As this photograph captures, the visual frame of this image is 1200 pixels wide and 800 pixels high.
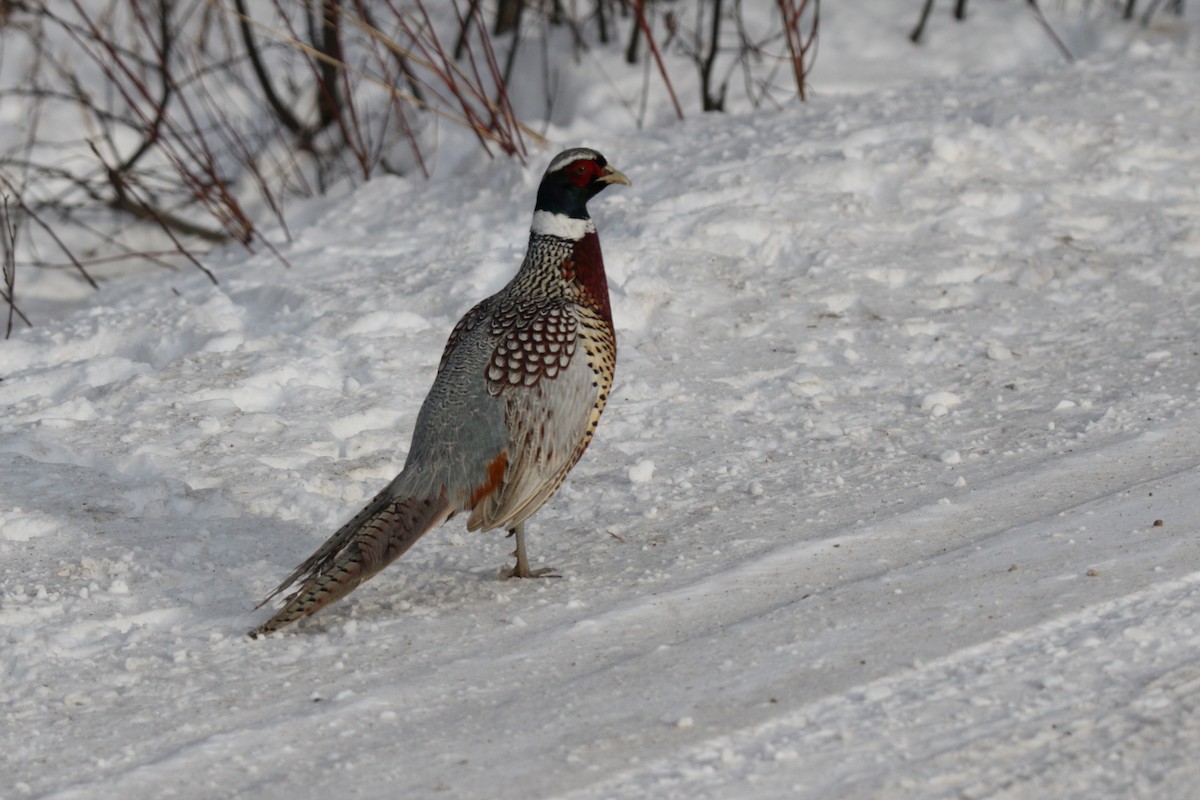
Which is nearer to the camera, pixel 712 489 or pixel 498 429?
pixel 498 429

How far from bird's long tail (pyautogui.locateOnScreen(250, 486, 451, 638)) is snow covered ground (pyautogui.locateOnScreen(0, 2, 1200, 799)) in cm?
11

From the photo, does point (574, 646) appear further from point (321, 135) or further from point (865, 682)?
point (321, 135)

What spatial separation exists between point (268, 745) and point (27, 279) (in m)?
6.30

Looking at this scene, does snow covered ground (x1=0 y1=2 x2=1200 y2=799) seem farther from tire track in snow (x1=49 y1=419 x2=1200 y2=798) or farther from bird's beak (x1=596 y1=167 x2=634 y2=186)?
bird's beak (x1=596 y1=167 x2=634 y2=186)

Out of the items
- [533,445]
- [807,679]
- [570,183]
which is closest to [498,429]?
[533,445]

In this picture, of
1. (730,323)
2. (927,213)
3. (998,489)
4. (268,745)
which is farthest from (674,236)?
(268,745)

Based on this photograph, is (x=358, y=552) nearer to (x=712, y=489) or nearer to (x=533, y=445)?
(x=533, y=445)

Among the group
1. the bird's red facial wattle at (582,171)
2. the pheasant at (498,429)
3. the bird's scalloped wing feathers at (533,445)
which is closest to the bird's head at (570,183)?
the bird's red facial wattle at (582,171)

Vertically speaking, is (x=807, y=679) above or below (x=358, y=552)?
below

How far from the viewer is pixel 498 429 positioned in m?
3.73

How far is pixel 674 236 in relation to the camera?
6.12 metres

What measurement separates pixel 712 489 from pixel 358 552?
122cm

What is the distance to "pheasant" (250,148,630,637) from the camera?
11.8 ft

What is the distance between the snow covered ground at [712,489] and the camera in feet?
9.37
